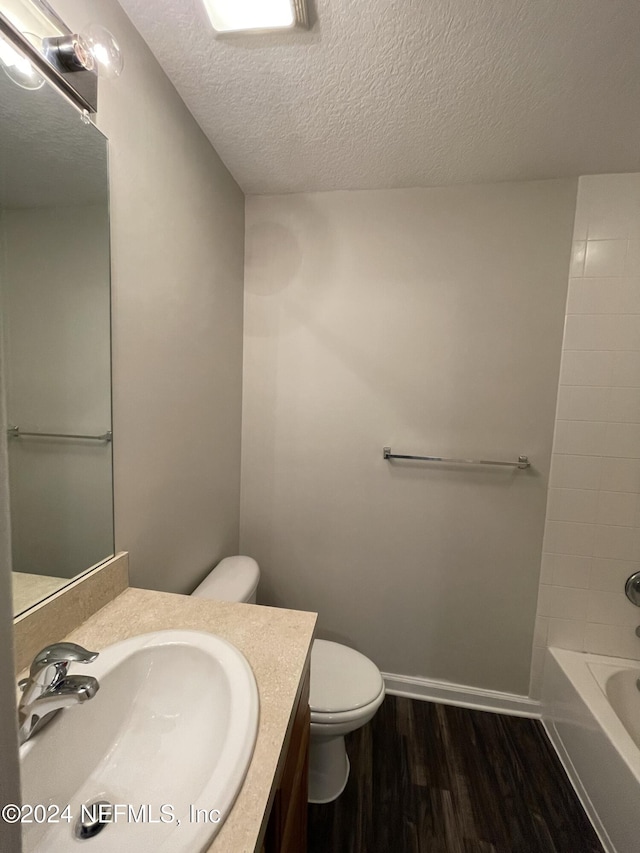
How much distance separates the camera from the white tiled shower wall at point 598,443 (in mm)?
1510

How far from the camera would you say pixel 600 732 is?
1301mm

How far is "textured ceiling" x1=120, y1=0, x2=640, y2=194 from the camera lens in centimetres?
93

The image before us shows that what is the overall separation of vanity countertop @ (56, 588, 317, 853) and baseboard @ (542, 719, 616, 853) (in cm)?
133

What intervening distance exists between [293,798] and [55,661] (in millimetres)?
621

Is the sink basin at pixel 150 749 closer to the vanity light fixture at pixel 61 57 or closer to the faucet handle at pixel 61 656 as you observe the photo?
the faucet handle at pixel 61 656

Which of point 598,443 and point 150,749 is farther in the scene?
point 598,443

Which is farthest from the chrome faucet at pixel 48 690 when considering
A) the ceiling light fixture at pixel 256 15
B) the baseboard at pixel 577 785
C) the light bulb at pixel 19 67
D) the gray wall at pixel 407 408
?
the baseboard at pixel 577 785

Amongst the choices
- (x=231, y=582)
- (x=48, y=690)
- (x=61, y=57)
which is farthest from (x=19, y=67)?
(x=231, y=582)

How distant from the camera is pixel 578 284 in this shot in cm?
154

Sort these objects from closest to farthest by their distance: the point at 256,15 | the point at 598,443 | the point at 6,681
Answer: the point at 6,681 < the point at 256,15 < the point at 598,443

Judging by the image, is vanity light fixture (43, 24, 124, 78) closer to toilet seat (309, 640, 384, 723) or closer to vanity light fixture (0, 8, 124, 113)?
vanity light fixture (0, 8, 124, 113)

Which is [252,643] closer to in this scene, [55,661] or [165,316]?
[55,661]

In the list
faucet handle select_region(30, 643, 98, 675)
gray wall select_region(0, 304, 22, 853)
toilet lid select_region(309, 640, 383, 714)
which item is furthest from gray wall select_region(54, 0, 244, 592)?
gray wall select_region(0, 304, 22, 853)

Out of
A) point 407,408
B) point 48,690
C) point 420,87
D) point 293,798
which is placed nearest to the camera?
point 48,690
